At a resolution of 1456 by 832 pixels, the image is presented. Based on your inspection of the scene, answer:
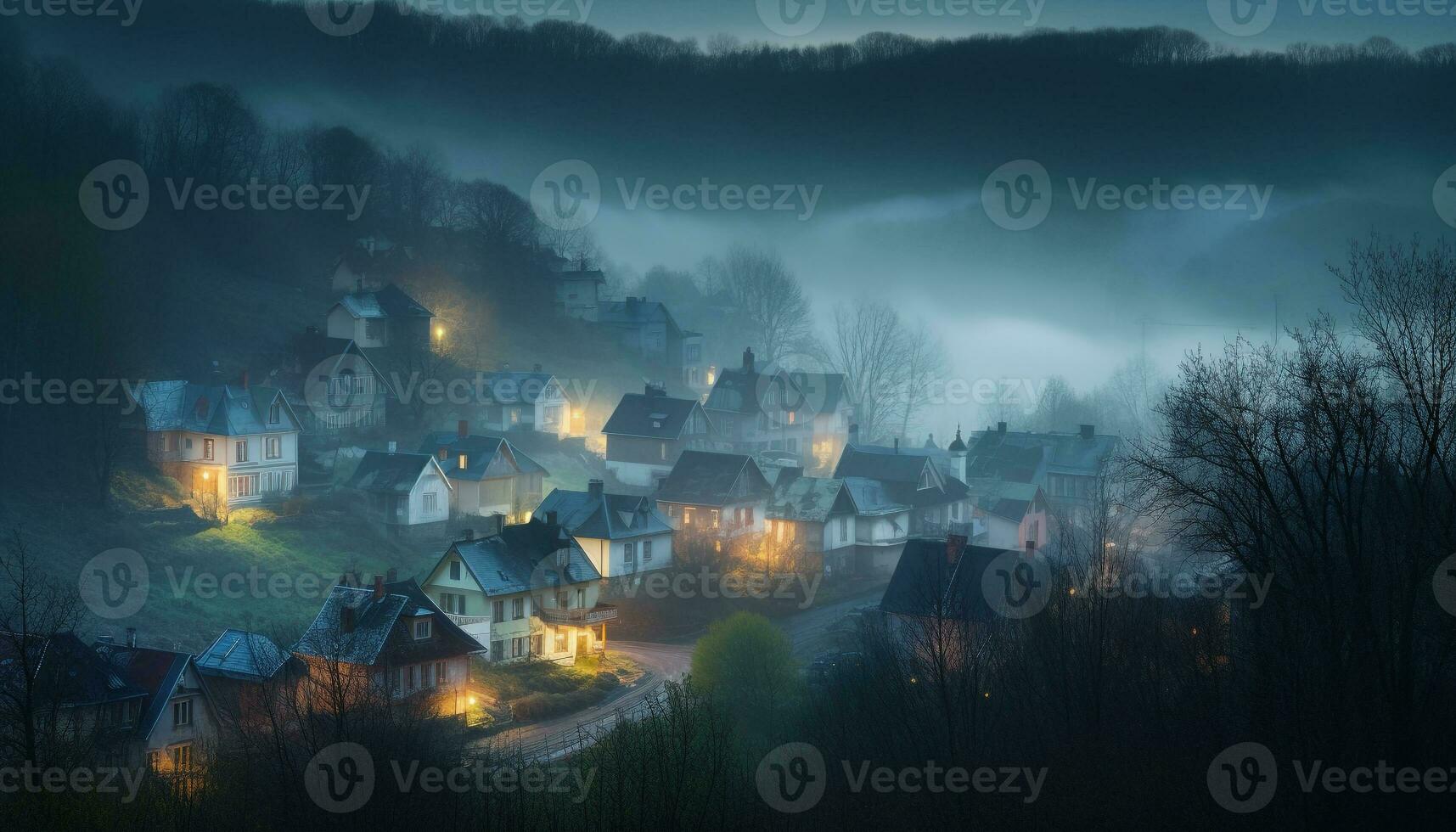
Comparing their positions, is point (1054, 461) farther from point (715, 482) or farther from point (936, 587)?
point (936, 587)

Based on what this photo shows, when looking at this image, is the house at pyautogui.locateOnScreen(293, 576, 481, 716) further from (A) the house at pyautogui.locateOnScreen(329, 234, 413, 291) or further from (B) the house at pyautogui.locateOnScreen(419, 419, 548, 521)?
(A) the house at pyautogui.locateOnScreen(329, 234, 413, 291)

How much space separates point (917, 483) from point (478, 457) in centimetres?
1263

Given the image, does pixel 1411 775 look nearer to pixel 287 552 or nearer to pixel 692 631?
pixel 692 631

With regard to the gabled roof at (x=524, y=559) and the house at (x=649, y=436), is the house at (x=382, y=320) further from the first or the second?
the gabled roof at (x=524, y=559)

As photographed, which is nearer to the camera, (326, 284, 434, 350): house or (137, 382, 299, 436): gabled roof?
(137, 382, 299, 436): gabled roof

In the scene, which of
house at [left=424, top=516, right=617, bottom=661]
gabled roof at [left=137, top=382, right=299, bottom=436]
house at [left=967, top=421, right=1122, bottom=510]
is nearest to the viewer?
house at [left=424, top=516, right=617, bottom=661]

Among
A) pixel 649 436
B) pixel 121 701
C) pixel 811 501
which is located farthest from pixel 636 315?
pixel 121 701

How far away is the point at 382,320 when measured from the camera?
147ft

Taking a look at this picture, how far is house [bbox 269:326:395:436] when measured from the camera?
124 ft

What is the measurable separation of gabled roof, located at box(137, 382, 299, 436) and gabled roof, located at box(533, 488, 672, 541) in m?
7.89

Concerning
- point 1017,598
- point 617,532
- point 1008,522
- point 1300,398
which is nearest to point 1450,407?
point 1300,398

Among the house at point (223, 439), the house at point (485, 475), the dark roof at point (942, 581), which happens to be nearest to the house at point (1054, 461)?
the dark roof at point (942, 581)

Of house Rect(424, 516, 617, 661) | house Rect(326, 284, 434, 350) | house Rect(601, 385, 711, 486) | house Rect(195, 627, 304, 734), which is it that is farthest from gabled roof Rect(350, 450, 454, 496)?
house Rect(326, 284, 434, 350)

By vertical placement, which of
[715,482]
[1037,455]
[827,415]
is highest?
[827,415]
